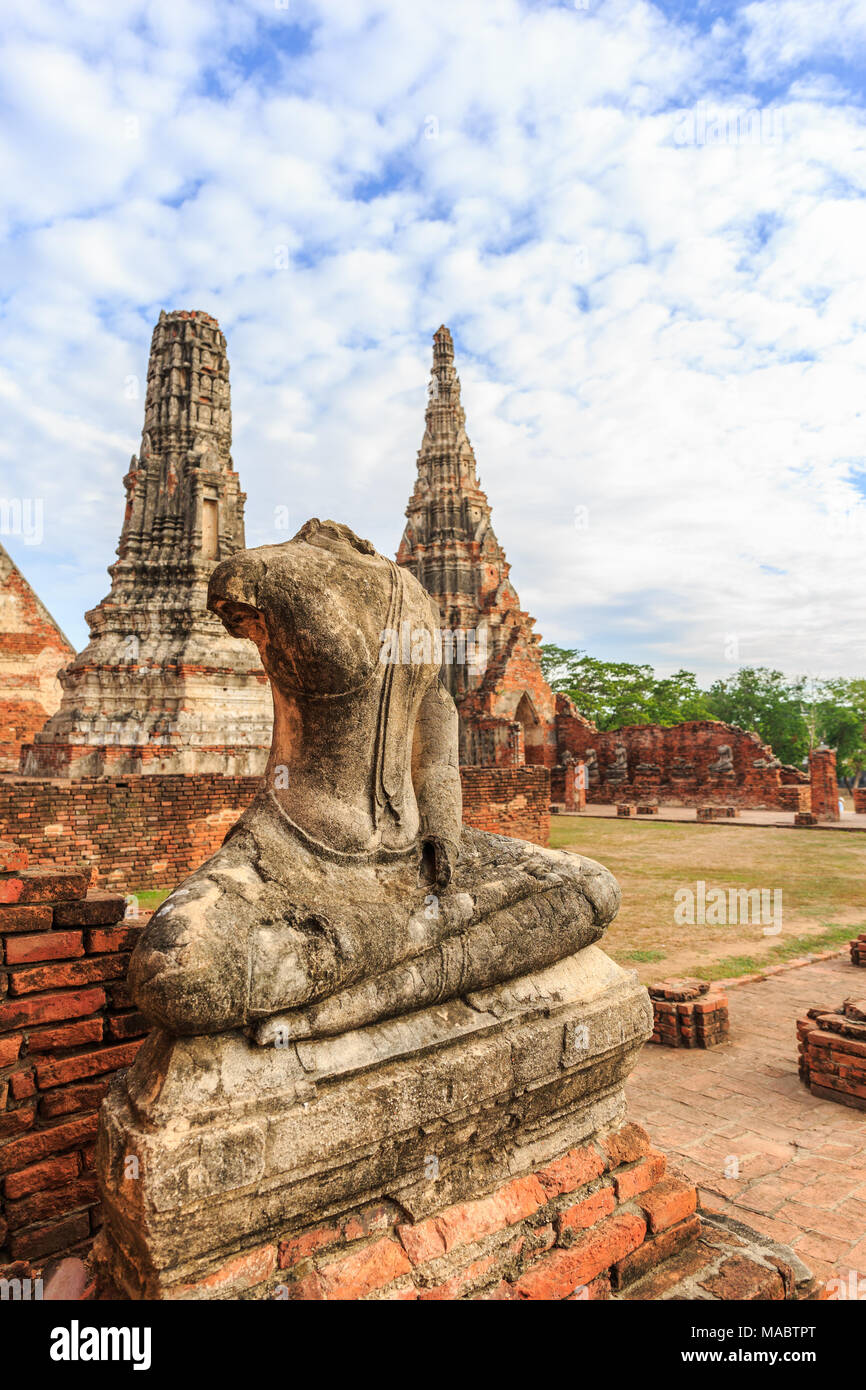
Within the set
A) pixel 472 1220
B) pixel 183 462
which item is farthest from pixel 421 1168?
pixel 183 462

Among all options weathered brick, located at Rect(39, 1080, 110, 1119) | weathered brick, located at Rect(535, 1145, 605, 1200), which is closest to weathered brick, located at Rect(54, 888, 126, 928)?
weathered brick, located at Rect(39, 1080, 110, 1119)

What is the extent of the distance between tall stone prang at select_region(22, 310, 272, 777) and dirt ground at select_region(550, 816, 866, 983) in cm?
594

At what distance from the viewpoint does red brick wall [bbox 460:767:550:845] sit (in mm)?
10758

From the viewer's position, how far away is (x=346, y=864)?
222cm

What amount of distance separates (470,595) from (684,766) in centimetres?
815

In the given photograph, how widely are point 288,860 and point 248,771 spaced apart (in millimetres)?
9877

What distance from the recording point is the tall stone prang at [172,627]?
11625 mm

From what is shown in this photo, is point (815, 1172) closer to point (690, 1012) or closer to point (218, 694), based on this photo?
point (690, 1012)

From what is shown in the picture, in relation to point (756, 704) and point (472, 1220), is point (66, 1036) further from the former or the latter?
point (756, 704)

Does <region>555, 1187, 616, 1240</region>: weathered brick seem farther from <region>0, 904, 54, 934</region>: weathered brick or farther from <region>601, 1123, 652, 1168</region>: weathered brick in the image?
<region>0, 904, 54, 934</region>: weathered brick

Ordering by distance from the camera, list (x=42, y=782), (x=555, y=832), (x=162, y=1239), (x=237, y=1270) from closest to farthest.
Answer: (x=162, y=1239) → (x=237, y=1270) → (x=42, y=782) → (x=555, y=832)

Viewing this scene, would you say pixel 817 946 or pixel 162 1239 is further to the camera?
pixel 817 946

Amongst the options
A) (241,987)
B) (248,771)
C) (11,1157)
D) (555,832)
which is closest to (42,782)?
(248,771)

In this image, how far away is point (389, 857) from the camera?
2.32 meters
